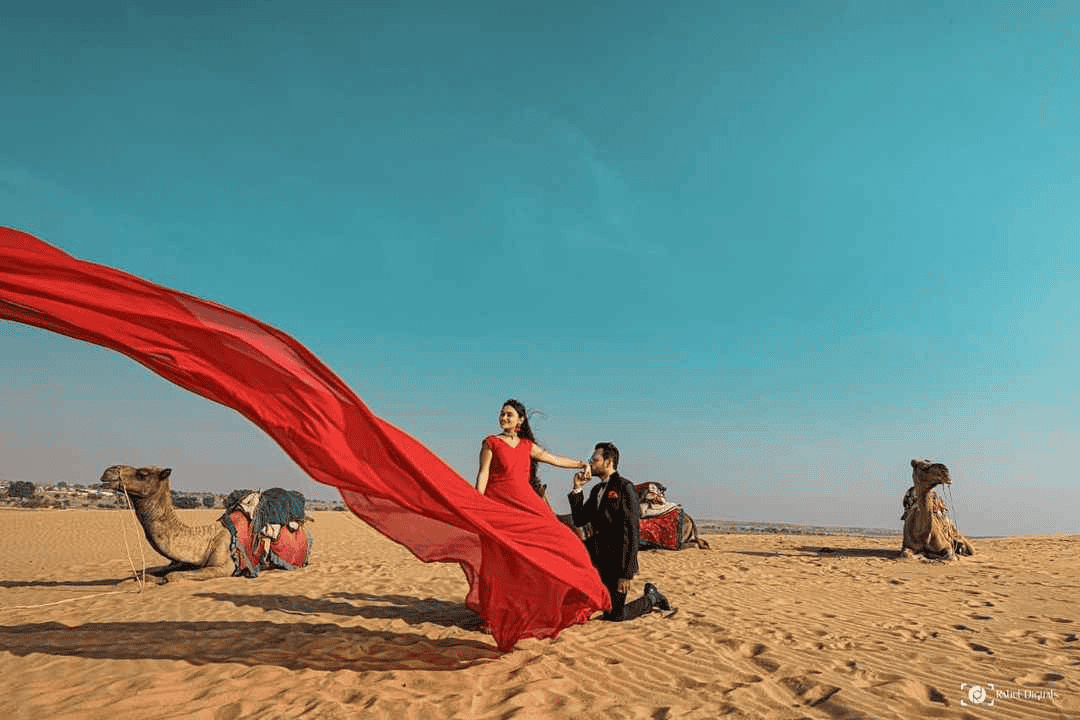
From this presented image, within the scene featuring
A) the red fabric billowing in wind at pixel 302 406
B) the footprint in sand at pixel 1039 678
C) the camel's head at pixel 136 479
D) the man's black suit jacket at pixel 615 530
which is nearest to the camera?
the red fabric billowing in wind at pixel 302 406

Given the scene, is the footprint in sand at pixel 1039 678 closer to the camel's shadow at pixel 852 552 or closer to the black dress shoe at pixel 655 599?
the black dress shoe at pixel 655 599

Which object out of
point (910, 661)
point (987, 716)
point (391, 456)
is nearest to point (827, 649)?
point (910, 661)

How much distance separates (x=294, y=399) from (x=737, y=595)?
758cm

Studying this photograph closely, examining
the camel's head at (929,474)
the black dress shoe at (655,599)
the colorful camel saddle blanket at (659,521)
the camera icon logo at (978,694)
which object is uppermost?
the camel's head at (929,474)

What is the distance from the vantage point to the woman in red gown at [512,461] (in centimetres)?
609

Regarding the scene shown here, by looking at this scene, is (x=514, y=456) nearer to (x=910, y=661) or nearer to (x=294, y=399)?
(x=294, y=399)

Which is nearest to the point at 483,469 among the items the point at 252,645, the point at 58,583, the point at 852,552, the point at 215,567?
the point at 252,645

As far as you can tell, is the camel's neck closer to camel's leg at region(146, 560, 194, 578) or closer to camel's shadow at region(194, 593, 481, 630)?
camel's leg at region(146, 560, 194, 578)

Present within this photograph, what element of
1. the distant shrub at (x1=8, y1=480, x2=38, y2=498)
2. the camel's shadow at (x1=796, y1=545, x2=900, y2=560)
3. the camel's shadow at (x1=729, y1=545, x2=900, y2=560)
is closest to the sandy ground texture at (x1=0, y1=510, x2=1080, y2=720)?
the camel's shadow at (x1=796, y1=545, x2=900, y2=560)

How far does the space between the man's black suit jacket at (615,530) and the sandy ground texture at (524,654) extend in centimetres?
65

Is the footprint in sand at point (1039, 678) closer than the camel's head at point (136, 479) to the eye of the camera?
Yes

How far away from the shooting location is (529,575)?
5.67m

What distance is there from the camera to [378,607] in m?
8.44

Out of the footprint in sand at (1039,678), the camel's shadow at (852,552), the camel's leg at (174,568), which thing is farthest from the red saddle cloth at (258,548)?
the camel's shadow at (852,552)
